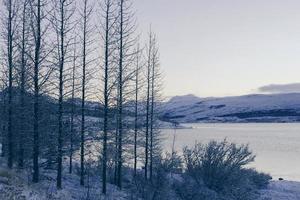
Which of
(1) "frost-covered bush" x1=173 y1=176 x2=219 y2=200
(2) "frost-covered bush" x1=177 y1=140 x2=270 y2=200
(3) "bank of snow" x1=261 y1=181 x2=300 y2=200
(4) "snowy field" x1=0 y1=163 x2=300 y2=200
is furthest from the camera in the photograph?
(3) "bank of snow" x1=261 y1=181 x2=300 y2=200

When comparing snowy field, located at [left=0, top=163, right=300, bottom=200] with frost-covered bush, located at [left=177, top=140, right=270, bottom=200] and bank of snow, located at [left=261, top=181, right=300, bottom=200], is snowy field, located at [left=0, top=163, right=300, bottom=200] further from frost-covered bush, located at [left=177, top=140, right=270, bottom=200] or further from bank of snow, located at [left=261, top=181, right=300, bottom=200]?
frost-covered bush, located at [left=177, top=140, right=270, bottom=200]

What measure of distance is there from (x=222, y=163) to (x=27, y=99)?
1702 cm

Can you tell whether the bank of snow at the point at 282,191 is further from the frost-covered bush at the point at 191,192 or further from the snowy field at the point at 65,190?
the frost-covered bush at the point at 191,192

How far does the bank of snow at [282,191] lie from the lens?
131 feet

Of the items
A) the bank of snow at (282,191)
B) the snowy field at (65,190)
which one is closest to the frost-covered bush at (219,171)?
the bank of snow at (282,191)

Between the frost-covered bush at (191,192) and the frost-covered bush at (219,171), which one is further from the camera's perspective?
the frost-covered bush at (219,171)

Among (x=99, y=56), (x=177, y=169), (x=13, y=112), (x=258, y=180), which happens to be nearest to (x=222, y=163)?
(x=177, y=169)

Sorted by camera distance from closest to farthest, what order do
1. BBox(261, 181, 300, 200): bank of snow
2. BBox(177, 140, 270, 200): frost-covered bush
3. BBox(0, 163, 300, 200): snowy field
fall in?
BBox(0, 163, 300, 200): snowy field, BBox(177, 140, 270, 200): frost-covered bush, BBox(261, 181, 300, 200): bank of snow

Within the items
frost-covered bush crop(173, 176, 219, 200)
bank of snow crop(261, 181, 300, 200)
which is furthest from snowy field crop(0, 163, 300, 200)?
frost-covered bush crop(173, 176, 219, 200)

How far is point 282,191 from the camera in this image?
43438mm

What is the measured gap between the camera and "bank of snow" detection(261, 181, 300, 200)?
39.9 metres

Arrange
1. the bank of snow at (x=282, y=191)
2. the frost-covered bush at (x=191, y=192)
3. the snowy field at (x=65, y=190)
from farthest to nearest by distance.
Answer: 1. the bank of snow at (x=282, y=191)
2. the frost-covered bush at (x=191, y=192)
3. the snowy field at (x=65, y=190)

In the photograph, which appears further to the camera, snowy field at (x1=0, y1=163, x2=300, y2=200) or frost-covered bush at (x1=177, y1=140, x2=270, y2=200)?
frost-covered bush at (x1=177, y1=140, x2=270, y2=200)

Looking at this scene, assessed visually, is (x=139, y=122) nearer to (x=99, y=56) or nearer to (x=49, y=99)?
(x=99, y=56)
